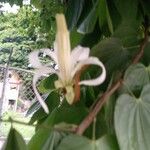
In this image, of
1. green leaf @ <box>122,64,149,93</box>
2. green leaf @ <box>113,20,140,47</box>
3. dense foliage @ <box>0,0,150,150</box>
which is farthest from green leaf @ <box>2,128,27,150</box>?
green leaf @ <box>113,20,140,47</box>

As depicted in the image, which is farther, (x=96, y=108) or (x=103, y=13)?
(x=103, y=13)

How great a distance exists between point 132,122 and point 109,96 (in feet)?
0.11

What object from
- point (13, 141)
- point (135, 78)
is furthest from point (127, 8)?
point (13, 141)

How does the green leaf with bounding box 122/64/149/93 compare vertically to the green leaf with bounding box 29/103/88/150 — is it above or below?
above

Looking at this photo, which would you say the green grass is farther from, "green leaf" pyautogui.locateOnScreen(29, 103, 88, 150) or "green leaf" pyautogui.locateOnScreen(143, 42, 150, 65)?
"green leaf" pyautogui.locateOnScreen(143, 42, 150, 65)

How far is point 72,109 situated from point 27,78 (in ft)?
8.91

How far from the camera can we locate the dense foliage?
0.34 m

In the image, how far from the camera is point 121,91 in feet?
1.24

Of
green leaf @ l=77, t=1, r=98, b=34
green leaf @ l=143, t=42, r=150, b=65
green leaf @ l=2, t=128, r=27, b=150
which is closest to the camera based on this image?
green leaf @ l=2, t=128, r=27, b=150

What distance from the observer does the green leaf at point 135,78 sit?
1.27 feet

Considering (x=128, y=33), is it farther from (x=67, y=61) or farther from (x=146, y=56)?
(x=67, y=61)

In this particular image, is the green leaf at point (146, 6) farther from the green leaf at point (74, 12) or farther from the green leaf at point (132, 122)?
the green leaf at point (132, 122)

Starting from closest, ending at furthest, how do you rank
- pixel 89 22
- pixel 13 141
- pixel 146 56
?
pixel 13 141 → pixel 146 56 → pixel 89 22

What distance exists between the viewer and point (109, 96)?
1.21 feet
